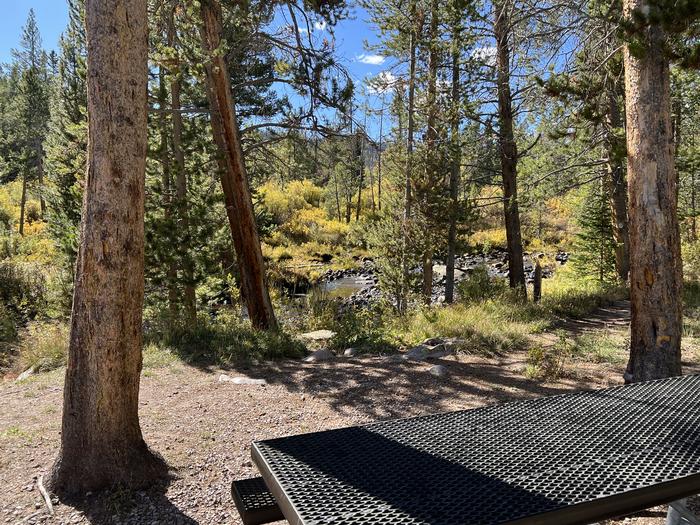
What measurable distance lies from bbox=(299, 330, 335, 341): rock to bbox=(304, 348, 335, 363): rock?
862 millimetres

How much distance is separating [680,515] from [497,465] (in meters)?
1.23

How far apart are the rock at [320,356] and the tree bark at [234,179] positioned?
4.99ft

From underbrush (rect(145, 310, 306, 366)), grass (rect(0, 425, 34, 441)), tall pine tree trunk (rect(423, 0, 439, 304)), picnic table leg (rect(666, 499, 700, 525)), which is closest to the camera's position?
picnic table leg (rect(666, 499, 700, 525))

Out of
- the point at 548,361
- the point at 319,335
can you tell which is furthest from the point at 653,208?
the point at 319,335

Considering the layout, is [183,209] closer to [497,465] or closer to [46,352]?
[46,352]

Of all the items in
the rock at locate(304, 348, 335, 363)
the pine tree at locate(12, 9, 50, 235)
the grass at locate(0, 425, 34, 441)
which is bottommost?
the grass at locate(0, 425, 34, 441)

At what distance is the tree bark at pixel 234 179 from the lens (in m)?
7.85

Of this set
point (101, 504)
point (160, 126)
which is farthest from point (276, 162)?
point (101, 504)

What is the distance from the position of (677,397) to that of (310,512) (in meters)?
1.99

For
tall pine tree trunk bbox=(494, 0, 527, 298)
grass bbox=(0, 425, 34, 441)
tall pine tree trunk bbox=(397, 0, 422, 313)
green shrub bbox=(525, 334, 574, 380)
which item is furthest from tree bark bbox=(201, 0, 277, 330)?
tall pine tree trunk bbox=(494, 0, 527, 298)

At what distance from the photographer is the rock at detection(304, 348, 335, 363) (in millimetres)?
6914

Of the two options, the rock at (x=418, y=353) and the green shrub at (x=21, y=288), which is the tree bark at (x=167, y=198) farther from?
the green shrub at (x=21, y=288)

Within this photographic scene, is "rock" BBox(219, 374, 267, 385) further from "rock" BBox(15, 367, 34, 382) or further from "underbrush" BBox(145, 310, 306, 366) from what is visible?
"rock" BBox(15, 367, 34, 382)

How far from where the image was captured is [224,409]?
471 centimetres
